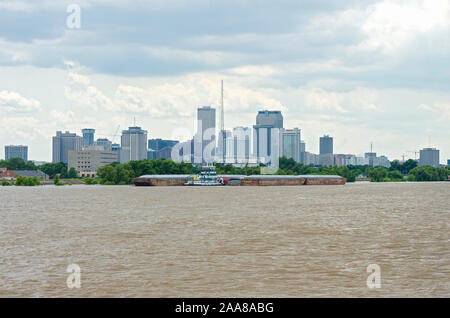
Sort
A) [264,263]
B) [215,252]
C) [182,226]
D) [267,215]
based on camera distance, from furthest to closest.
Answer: [267,215] → [182,226] → [215,252] → [264,263]

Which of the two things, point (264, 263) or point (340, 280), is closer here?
point (340, 280)

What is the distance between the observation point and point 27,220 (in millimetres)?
54500

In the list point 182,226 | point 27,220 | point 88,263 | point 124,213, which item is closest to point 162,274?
point 88,263

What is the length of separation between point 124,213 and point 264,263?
3605 cm

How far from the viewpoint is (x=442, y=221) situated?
52281mm

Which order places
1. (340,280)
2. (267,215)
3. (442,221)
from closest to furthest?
(340,280), (442,221), (267,215)

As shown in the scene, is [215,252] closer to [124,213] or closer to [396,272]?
[396,272]

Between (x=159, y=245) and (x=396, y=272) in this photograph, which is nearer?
(x=396, y=272)
